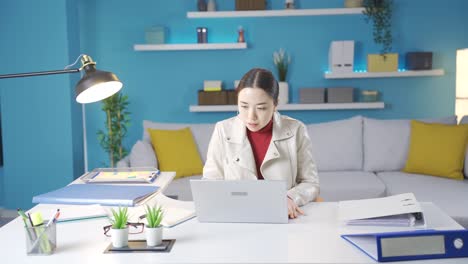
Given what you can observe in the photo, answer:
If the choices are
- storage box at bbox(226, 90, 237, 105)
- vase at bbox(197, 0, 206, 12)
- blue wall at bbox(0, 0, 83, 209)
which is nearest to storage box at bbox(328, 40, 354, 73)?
storage box at bbox(226, 90, 237, 105)

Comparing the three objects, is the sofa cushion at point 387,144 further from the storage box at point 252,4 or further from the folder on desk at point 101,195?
the folder on desk at point 101,195

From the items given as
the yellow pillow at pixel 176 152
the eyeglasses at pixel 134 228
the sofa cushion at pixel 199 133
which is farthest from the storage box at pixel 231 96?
the eyeglasses at pixel 134 228

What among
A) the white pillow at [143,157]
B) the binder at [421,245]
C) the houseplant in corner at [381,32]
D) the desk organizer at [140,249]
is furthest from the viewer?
the houseplant in corner at [381,32]

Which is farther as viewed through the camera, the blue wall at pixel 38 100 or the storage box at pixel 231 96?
the storage box at pixel 231 96

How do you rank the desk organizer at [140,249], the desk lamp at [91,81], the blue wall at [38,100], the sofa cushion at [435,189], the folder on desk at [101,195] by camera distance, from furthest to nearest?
the blue wall at [38,100] → the sofa cushion at [435,189] → the folder on desk at [101,195] → the desk lamp at [91,81] → the desk organizer at [140,249]

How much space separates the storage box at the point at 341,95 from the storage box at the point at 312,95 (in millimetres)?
66

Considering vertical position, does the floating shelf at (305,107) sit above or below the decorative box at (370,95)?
below

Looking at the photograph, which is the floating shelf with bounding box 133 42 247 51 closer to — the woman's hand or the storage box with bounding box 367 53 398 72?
the storage box with bounding box 367 53 398 72

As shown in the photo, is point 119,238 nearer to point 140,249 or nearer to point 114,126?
point 140,249

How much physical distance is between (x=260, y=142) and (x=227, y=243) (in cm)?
83

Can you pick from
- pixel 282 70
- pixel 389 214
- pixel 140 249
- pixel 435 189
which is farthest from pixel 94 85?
pixel 282 70

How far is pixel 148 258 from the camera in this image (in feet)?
5.65

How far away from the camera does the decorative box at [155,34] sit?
5.09 meters

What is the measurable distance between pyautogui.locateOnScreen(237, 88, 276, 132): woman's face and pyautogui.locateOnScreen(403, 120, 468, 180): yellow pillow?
2.24 meters
